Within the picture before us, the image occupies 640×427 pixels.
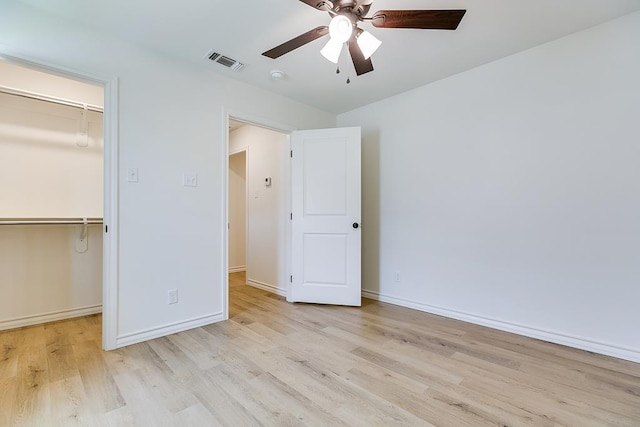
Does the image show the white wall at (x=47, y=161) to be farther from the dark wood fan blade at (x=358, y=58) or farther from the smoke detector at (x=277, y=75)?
the dark wood fan blade at (x=358, y=58)

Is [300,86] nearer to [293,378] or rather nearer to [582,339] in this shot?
[293,378]

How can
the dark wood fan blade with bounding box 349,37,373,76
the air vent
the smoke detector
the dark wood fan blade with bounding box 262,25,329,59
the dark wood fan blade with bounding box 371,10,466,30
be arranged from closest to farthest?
the dark wood fan blade with bounding box 371,10,466,30 → the dark wood fan blade with bounding box 262,25,329,59 → the dark wood fan blade with bounding box 349,37,373,76 → the air vent → the smoke detector

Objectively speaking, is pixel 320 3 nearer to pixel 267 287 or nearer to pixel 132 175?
pixel 132 175

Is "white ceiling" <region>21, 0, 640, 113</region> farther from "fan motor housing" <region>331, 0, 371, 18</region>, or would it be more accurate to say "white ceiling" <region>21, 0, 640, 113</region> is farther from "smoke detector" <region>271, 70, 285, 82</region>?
"fan motor housing" <region>331, 0, 371, 18</region>

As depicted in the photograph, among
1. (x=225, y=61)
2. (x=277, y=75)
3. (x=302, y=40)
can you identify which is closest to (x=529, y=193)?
(x=302, y=40)

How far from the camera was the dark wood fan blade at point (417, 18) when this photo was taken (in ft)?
5.22

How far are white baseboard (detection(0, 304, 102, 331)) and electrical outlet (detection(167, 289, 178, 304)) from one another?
45.7 inches

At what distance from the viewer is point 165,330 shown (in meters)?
2.45

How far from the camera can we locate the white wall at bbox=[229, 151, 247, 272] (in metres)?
5.33

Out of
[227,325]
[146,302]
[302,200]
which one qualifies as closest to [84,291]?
[146,302]

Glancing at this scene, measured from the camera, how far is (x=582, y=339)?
221 centimetres

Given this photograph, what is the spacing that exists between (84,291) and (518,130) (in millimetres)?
4317

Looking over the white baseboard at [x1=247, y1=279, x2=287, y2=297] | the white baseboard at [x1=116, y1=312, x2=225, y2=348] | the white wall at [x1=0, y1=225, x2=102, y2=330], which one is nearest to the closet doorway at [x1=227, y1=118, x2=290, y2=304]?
the white baseboard at [x1=247, y1=279, x2=287, y2=297]

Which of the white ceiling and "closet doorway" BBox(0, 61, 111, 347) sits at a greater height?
the white ceiling
